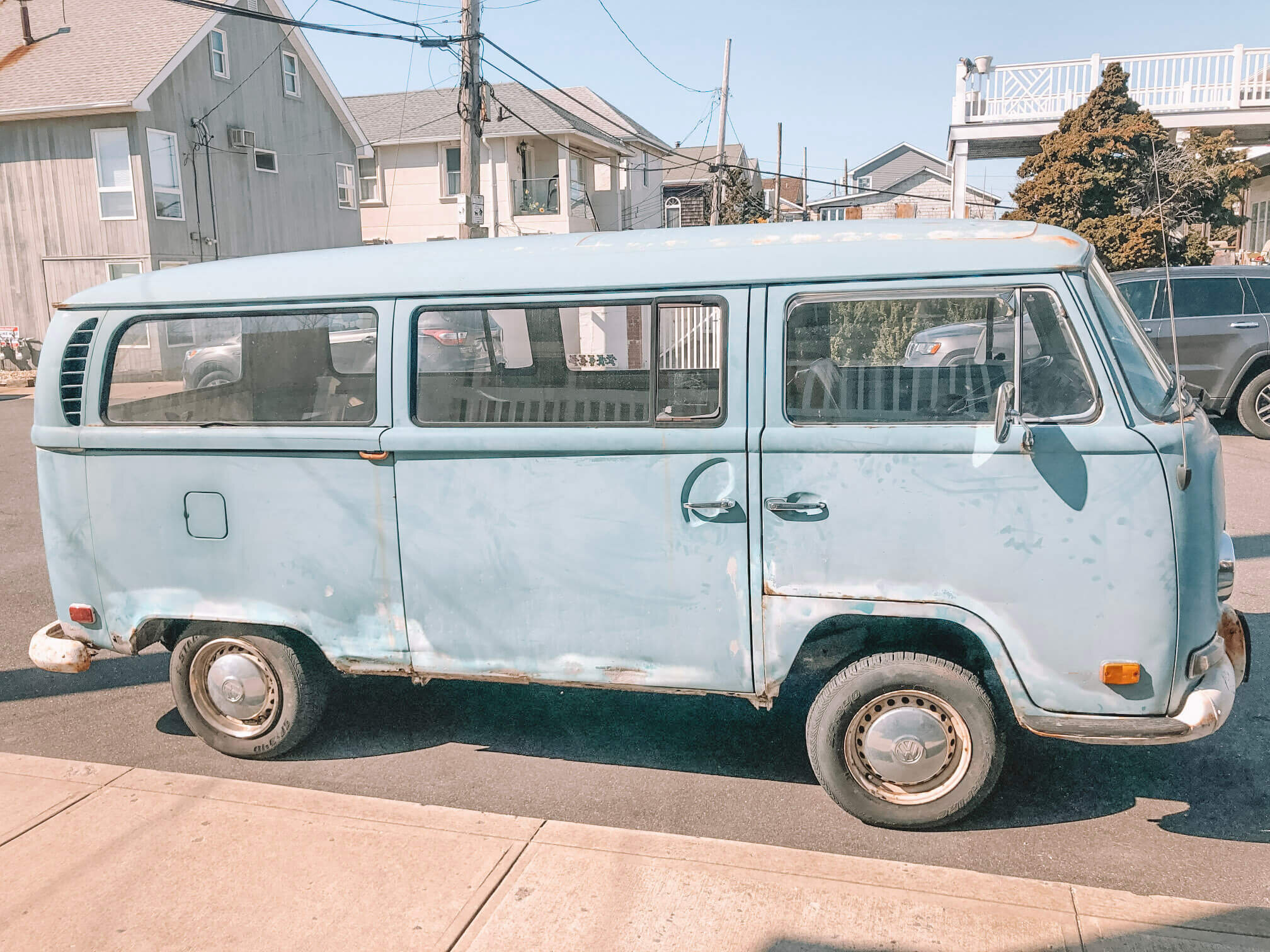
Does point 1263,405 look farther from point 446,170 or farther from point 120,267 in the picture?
point 446,170

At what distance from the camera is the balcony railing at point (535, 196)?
32906mm

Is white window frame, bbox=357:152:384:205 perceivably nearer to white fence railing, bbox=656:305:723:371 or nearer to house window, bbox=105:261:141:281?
house window, bbox=105:261:141:281

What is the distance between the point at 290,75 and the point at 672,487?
28643 mm

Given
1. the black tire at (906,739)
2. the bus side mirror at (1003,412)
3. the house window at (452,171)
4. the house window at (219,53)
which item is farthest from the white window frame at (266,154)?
the bus side mirror at (1003,412)

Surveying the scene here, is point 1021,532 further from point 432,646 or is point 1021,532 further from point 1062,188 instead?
point 1062,188

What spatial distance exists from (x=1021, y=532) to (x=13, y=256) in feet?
89.1

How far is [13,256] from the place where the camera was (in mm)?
24812

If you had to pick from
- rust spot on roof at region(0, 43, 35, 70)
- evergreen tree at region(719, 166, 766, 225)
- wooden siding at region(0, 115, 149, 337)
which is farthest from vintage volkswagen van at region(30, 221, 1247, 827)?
evergreen tree at region(719, 166, 766, 225)

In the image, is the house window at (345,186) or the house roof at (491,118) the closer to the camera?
the house window at (345,186)

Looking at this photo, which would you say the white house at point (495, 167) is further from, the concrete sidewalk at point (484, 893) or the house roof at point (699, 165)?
the concrete sidewalk at point (484, 893)

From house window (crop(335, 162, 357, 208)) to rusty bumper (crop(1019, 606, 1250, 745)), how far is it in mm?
30175

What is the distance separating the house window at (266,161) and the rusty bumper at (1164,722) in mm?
27529

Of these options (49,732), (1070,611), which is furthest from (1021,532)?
(49,732)

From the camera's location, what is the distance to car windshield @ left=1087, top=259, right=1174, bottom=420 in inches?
145
